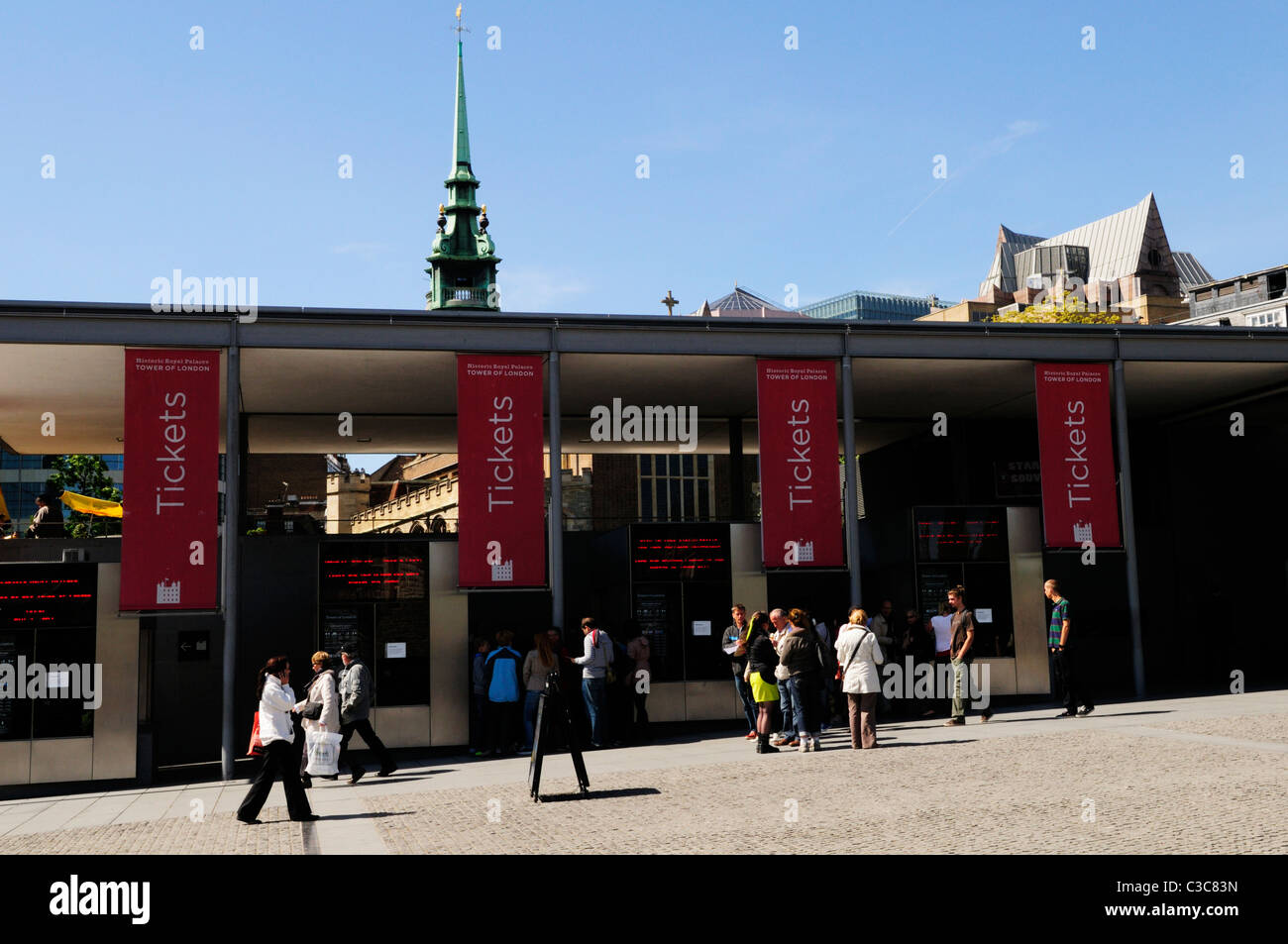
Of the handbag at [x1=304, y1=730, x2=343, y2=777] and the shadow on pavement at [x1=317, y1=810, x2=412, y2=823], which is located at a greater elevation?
the handbag at [x1=304, y1=730, x2=343, y2=777]

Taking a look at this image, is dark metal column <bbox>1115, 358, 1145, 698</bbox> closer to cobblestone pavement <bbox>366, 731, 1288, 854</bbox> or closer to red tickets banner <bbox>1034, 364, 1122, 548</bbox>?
red tickets banner <bbox>1034, 364, 1122, 548</bbox>

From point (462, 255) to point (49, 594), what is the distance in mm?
72383

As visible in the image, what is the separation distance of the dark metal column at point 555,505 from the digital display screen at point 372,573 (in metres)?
2.12

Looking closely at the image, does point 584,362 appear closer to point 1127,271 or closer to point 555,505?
point 555,505

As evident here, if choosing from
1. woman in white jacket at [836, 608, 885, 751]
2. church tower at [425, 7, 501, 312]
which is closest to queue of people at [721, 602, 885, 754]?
woman in white jacket at [836, 608, 885, 751]

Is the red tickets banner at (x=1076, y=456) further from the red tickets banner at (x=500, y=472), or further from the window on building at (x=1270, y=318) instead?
the window on building at (x=1270, y=318)

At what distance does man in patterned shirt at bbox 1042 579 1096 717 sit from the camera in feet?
Result: 52.9

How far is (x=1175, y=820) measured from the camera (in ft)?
30.6

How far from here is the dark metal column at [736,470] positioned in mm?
25203

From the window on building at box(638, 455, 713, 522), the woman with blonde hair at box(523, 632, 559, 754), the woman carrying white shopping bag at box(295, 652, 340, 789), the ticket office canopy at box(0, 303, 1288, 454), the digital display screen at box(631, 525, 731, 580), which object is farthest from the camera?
the window on building at box(638, 455, 713, 522)

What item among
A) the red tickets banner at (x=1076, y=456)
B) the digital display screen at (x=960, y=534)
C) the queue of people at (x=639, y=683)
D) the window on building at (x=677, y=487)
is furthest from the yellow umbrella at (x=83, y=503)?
the window on building at (x=677, y=487)

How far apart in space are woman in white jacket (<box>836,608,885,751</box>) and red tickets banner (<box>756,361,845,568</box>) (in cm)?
369

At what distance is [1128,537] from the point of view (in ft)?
65.6
